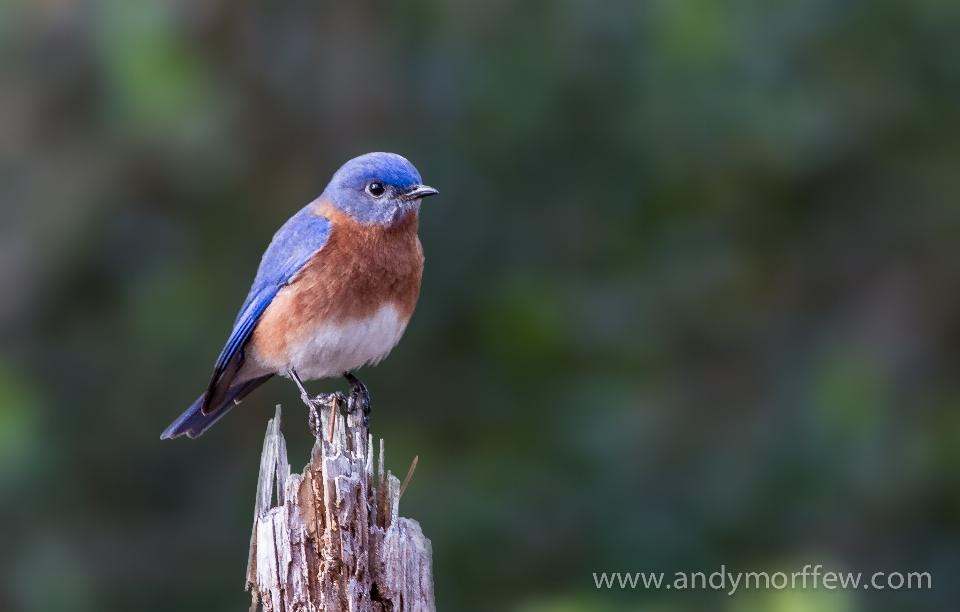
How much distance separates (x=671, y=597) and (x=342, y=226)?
2.40 meters

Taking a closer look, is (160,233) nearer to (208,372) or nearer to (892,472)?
(208,372)

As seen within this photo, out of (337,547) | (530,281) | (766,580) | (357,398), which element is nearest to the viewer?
(337,547)

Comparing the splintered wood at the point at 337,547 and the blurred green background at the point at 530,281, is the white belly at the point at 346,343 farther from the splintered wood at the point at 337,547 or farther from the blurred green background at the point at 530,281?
the blurred green background at the point at 530,281

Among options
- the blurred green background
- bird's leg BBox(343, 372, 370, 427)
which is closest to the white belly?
bird's leg BBox(343, 372, 370, 427)

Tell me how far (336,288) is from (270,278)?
15.4 inches

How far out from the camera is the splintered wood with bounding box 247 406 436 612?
3416 millimetres

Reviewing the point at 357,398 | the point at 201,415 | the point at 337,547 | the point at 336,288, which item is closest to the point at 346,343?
the point at 336,288

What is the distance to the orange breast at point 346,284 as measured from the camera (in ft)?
15.9

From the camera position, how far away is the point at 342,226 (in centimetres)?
503

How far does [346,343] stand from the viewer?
487 centimetres

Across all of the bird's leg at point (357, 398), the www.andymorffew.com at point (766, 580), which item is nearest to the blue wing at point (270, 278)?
the bird's leg at point (357, 398)

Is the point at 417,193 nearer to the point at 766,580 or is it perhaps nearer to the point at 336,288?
the point at 336,288

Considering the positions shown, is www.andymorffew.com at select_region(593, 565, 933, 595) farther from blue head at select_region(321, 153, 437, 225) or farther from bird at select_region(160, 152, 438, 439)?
blue head at select_region(321, 153, 437, 225)

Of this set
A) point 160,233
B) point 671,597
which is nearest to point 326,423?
point 671,597
